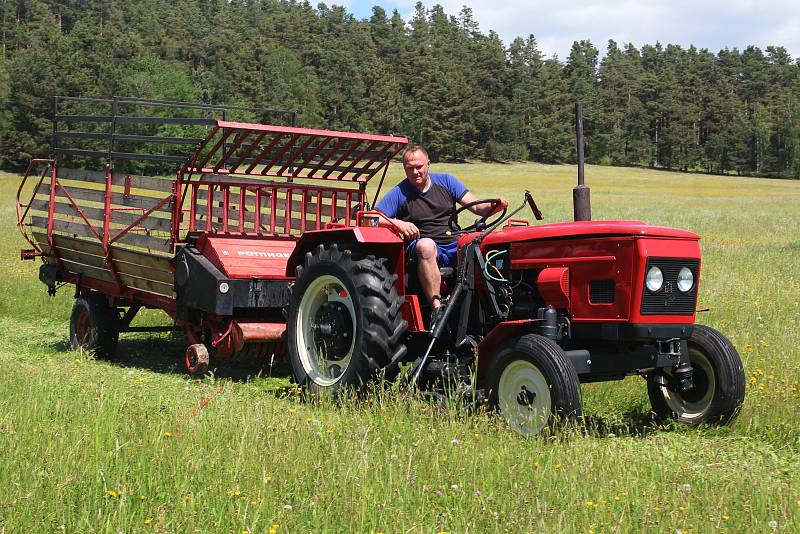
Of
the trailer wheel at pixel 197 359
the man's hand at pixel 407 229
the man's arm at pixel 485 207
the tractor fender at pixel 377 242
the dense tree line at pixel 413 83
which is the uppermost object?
the dense tree line at pixel 413 83

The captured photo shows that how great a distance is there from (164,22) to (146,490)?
120215 millimetres

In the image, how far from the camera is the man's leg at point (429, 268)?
6.06m

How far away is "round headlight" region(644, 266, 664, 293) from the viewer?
5.19 meters

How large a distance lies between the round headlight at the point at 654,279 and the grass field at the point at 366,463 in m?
0.85

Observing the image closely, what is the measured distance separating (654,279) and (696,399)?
113cm

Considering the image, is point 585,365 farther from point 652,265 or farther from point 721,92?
point 721,92

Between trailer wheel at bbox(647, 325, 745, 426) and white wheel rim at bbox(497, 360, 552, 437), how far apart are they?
3.56 feet

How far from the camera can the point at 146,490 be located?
3805 millimetres

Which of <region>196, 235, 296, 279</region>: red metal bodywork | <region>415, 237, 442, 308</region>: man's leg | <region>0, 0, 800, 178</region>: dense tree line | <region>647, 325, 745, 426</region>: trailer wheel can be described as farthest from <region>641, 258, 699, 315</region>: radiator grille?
<region>0, 0, 800, 178</region>: dense tree line

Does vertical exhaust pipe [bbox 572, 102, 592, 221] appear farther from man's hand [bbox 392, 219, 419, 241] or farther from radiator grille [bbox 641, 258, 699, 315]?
man's hand [bbox 392, 219, 419, 241]

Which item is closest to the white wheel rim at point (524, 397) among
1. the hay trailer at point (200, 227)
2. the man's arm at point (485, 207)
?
the man's arm at point (485, 207)

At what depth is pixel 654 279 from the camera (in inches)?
206

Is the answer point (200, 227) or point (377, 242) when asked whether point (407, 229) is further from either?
point (200, 227)

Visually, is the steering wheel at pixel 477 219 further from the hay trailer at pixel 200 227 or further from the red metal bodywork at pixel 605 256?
the hay trailer at pixel 200 227
